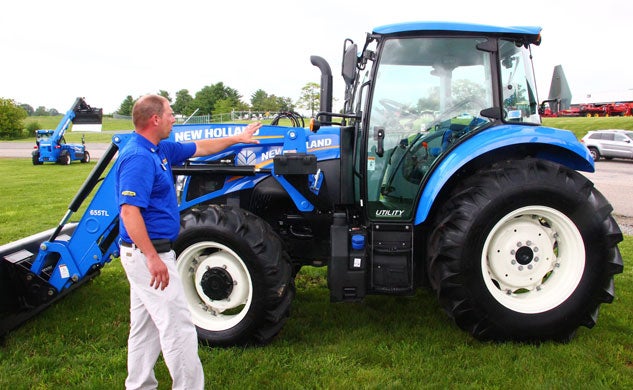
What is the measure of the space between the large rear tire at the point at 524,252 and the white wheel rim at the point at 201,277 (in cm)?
141

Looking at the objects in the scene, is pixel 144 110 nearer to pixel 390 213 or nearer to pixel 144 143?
pixel 144 143

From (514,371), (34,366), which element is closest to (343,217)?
(514,371)

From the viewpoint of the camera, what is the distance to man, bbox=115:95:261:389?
2.31 meters

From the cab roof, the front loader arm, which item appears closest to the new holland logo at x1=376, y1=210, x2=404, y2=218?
the cab roof

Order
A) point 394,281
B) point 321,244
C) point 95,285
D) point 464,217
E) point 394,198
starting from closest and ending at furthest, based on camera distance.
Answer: point 464,217, point 394,281, point 394,198, point 321,244, point 95,285

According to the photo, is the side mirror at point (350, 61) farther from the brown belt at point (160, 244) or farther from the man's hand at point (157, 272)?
the man's hand at point (157, 272)

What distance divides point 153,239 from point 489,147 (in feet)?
7.65

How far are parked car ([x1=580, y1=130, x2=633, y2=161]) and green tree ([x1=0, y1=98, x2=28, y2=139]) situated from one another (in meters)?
46.0

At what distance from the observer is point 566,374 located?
3.03 metres

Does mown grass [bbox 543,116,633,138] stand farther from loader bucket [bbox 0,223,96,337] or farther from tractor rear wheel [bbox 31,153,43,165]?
loader bucket [bbox 0,223,96,337]

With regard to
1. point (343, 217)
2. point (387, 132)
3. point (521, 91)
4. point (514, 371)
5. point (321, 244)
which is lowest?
point (514, 371)

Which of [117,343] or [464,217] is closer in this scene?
[464,217]

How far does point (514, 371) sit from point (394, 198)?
1.48 meters

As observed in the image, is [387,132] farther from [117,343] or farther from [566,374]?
[117,343]
